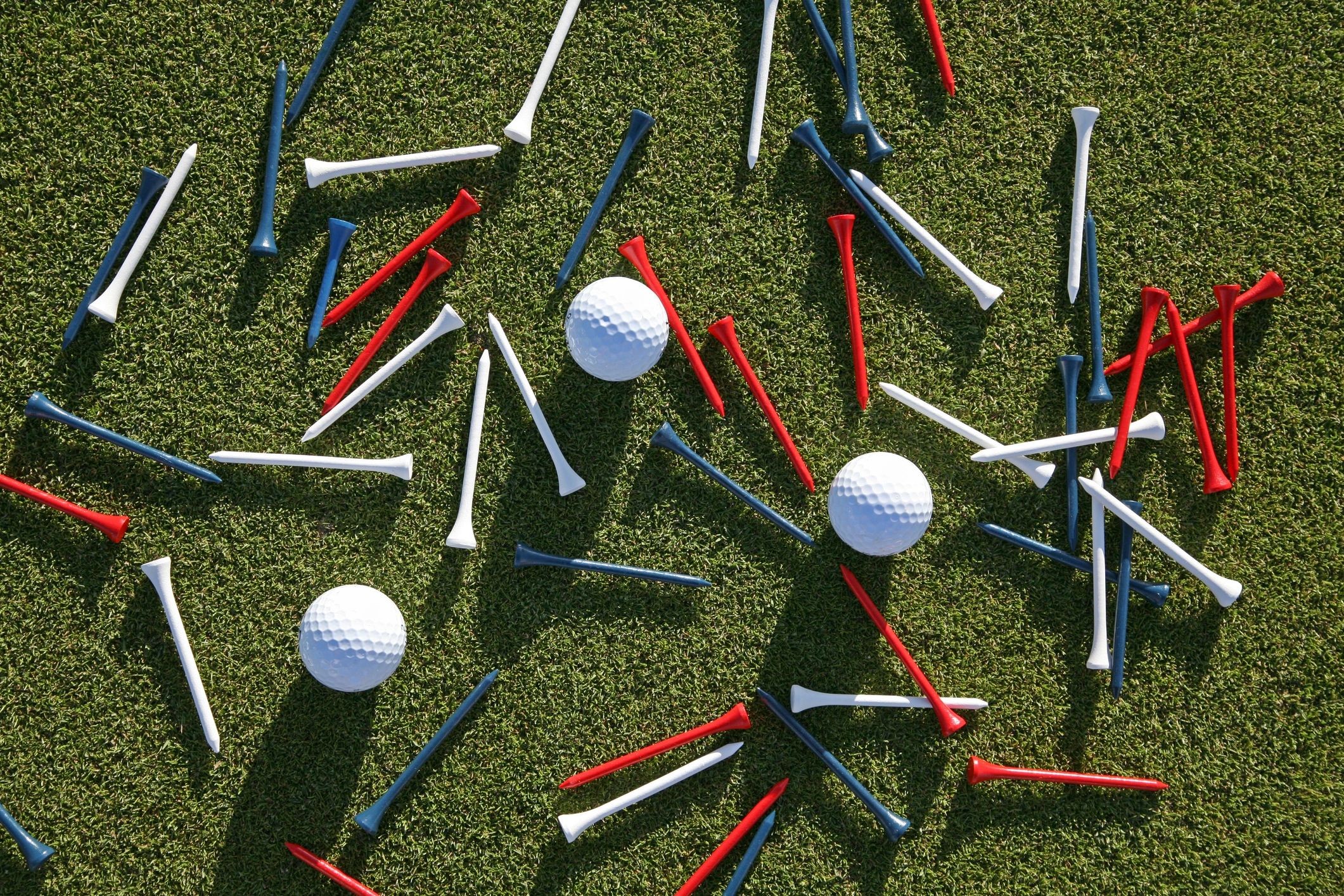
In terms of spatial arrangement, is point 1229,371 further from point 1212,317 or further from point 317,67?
point 317,67

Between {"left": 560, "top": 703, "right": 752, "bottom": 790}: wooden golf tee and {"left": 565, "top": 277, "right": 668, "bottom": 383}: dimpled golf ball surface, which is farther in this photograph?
{"left": 560, "top": 703, "right": 752, "bottom": 790}: wooden golf tee

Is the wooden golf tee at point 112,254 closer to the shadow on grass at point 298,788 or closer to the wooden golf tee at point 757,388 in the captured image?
the shadow on grass at point 298,788

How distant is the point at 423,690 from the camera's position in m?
2.60

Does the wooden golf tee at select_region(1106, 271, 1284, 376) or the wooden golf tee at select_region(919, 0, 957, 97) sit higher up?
the wooden golf tee at select_region(919, 0, 957, 97)

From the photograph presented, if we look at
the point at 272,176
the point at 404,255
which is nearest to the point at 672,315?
the point at 404,255

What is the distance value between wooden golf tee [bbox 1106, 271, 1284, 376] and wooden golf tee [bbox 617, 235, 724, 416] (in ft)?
4.12

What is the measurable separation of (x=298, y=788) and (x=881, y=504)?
190 cm

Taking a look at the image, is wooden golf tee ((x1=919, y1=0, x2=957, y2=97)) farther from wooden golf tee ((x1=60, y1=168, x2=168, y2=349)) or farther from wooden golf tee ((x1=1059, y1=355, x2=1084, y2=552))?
wooden golf tee ((x1=60, y1=168, x2=168, y2=349))

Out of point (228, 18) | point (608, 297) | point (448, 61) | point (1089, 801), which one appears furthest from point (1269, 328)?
point (228, 18)

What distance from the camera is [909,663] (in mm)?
2588

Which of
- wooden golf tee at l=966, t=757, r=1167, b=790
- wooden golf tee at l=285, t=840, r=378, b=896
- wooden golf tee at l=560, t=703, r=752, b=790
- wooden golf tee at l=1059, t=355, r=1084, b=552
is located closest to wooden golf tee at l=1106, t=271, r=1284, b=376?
wooden golf tee at l=1059, t=355, r=1084, b=552

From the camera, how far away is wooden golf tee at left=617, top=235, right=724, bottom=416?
2.56m

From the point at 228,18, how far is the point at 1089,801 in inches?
141

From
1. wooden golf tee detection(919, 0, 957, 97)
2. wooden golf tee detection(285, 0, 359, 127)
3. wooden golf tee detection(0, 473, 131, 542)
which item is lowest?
wooden golf tee detection(0, 473, 131, 542)
